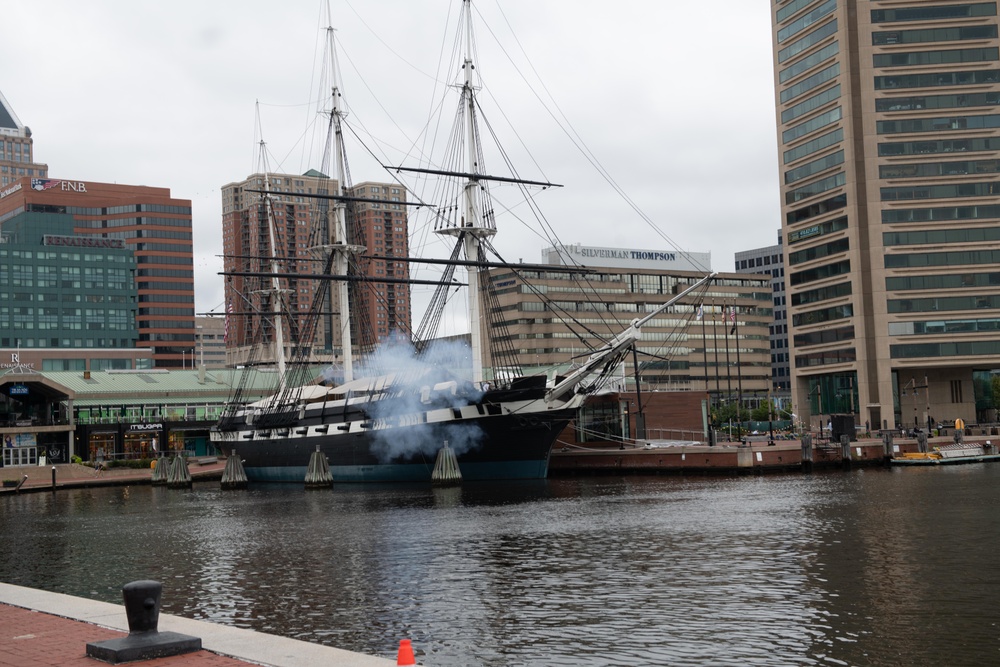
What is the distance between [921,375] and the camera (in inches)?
4828

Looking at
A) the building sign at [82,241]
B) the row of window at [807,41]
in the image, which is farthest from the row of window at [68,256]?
the row of window at [807,41]

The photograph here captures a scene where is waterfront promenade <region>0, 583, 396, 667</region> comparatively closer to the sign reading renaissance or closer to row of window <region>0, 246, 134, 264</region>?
the sign reading renaissance

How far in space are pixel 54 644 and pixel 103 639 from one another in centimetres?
77

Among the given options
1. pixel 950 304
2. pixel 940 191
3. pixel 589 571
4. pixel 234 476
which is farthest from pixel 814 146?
pixel 589 571

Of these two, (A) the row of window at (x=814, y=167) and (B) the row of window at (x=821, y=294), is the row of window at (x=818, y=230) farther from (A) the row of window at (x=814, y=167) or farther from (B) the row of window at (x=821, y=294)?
(B) the row of window at (x=821, y=294)

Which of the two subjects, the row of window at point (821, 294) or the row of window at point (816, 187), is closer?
the row of window at point (816, 187)

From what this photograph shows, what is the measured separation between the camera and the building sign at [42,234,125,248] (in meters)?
188

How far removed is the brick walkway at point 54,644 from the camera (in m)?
15.6

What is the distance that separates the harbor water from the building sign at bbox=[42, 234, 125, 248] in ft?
471

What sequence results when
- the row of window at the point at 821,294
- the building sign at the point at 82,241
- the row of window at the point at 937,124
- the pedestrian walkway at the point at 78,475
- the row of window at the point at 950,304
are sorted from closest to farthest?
the pedestrian walkway at the point at 78,475
the row of window at the point at 937,124
the row of window at the point at 950,304
the row of window at the point at 821,294
the building sign at the point at 82,241

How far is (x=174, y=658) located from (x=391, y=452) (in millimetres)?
61793

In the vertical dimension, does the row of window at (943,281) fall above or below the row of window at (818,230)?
below

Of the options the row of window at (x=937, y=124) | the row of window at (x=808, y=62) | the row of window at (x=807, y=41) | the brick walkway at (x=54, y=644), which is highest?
the row of window at (x=807, y=41)

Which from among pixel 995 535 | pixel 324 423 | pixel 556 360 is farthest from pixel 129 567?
pixel 556 360
